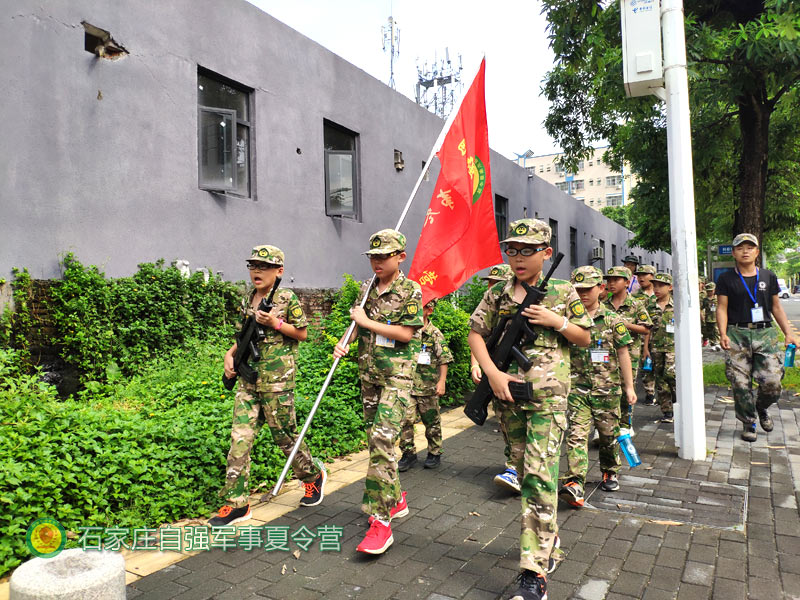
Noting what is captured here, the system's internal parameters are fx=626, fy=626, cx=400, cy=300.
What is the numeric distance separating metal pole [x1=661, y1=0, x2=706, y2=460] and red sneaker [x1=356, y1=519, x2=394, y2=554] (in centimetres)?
353

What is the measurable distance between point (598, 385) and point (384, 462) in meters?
2.02

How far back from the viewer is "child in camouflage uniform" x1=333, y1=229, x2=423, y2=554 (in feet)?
12.9

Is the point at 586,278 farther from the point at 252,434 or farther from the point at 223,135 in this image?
the point at 223,135

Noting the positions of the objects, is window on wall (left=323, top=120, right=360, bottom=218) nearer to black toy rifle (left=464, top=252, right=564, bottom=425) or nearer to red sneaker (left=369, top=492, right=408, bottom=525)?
red sneaker (left=369, top=492, right=408, bottom=525)

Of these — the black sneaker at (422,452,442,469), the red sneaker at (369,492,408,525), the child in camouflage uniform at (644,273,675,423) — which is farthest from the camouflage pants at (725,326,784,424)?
the red sneaker at (369,492,408,525)

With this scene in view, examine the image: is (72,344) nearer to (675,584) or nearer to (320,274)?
(320,274)

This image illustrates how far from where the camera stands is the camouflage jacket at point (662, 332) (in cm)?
816

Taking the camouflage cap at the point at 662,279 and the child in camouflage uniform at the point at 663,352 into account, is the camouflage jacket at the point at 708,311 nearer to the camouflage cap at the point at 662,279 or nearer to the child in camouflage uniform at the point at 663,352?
the camouflage cap at the point at 662,279

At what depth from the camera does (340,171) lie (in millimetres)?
11062

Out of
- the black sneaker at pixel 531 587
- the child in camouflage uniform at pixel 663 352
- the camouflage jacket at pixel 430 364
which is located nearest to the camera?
the black sneaker at pixel 531 587

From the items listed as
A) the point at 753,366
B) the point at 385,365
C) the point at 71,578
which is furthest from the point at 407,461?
the point at 753,366

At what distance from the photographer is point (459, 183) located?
5.93 meters

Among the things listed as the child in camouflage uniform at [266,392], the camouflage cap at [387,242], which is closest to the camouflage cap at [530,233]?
the camouflage cap at [387,242]

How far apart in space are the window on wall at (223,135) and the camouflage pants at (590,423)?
18.6 feet
